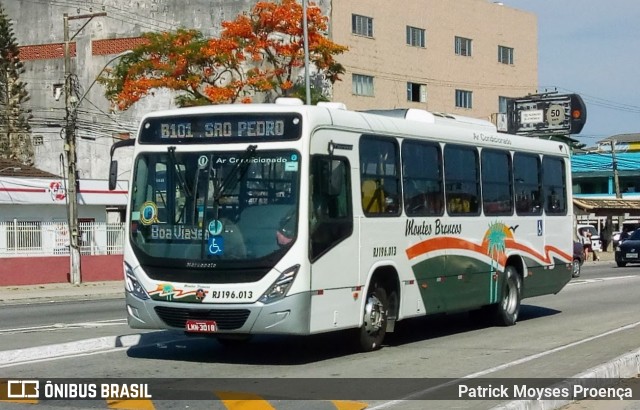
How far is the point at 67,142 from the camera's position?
36.2m

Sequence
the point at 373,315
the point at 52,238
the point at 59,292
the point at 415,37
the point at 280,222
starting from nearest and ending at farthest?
the point at 280,222 → the point at 373,315 → the point at 59,292 → the point at 52,238 → the point at 415,37

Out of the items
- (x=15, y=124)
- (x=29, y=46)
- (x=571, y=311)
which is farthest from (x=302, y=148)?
(x=29, y=46)

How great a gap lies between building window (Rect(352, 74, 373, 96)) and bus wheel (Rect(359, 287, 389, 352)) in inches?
1649

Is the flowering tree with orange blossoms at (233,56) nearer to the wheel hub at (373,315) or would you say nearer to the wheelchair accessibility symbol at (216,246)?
the wheel hub at (373,315)

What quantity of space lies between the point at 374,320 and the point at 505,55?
55.0 metres

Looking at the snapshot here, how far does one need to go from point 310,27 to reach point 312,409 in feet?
122

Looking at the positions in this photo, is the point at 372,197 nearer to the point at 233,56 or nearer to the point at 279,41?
the point at 233,56

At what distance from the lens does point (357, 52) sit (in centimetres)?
5566

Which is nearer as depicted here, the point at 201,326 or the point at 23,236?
the point at 201,326

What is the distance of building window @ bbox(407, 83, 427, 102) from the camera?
5994 cm

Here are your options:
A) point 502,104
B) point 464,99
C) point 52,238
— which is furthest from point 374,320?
point 502,104

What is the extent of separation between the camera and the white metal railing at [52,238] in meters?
36.2

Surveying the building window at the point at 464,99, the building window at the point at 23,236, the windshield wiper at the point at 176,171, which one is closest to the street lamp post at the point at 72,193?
the building window at the point at 23,236

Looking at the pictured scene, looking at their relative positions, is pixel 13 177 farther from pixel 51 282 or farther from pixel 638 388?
pixel 638 388
